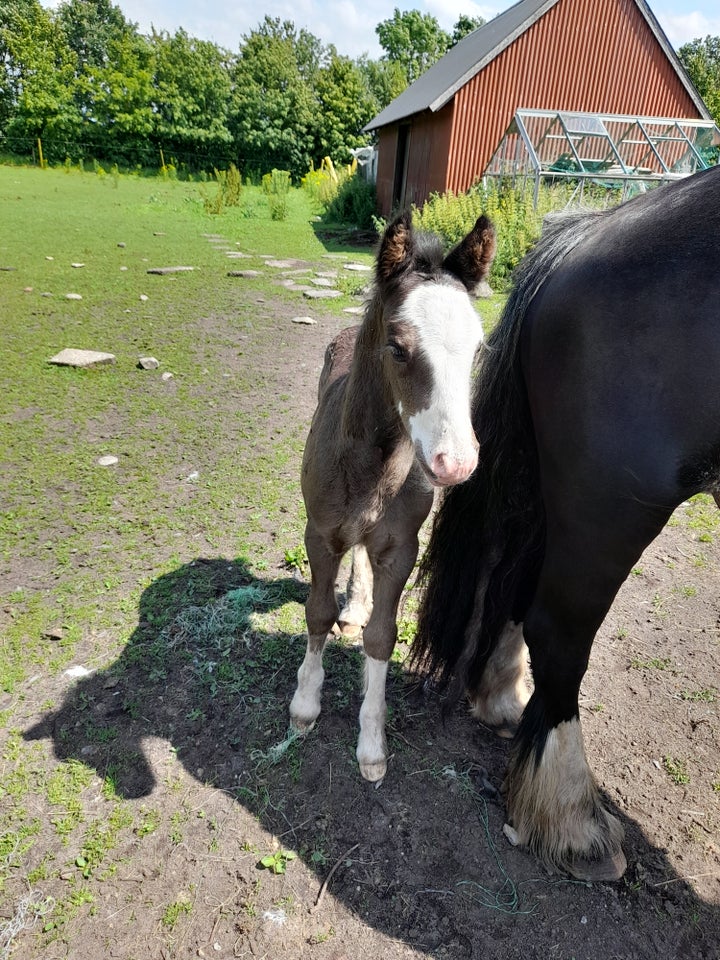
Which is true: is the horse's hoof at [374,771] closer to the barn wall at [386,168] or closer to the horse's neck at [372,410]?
the horse's neck at [372,410]

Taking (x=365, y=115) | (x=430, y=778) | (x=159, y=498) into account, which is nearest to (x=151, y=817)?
(x=430, y=778)

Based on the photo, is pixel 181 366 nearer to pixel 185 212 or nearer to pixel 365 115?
pixel 185 212

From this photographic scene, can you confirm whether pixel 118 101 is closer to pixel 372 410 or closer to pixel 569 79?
pixel 569 79

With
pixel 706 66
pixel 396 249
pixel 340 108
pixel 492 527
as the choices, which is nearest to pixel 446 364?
pixel 396 249

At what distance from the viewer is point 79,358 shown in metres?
6.12

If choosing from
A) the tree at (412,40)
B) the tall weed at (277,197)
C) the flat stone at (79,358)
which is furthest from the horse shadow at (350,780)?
the tree at (412,40)

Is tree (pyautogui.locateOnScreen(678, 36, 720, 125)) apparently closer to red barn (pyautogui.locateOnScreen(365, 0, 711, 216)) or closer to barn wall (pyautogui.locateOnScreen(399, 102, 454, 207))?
red barn (pyautogui.locateOnScreen(365, 0, 711, 216))

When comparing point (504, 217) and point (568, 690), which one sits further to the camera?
point (504, 217)

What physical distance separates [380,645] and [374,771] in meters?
0.49

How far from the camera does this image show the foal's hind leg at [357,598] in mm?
3084

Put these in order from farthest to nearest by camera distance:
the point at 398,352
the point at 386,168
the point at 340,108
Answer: the point at 340,108 → the point at 386,168 → the point at 398,352

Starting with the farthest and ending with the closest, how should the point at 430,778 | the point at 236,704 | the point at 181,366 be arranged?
the point at 181,366 < the point at 236,704 < the point at 430,778

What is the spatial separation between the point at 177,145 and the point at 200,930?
1538 inches

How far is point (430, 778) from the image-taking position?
234 cm
